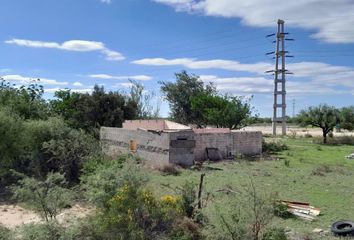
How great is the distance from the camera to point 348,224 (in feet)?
28.6

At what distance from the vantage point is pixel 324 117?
1483 inches

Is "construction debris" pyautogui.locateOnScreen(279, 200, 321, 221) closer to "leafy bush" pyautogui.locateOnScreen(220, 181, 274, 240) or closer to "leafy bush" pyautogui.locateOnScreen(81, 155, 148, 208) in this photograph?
"leafy bush" pyautogui.locateOnScreen(220, 181, 274, 240)

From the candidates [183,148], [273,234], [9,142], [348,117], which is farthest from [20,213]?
[348,117]

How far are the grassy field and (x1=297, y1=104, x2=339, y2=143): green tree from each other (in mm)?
15167

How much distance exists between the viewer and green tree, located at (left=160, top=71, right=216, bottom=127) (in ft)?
146

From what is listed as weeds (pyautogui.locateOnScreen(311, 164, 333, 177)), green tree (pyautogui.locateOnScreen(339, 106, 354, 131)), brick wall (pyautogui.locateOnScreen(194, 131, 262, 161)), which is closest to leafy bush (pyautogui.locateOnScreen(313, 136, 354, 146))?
green tree (pyautogui.locateOnScreen(339, 106, 354, 131))

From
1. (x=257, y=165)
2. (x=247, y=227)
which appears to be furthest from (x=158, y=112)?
(x=247, y=227)

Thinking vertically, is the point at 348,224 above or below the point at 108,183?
below

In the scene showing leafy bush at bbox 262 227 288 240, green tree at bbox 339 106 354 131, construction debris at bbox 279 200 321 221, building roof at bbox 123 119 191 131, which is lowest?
construction debris at bbox 279 200 321 221

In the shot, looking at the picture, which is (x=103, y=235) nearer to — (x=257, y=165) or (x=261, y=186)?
(x=261, y=186)

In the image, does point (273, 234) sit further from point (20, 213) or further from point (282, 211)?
point (20, 213)

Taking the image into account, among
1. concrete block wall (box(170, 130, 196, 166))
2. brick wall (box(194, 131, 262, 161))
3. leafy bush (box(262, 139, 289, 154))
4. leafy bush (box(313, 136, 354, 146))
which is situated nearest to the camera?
concrete block wall (box(170, 130, 196, 166))

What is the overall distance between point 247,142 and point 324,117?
15230mm

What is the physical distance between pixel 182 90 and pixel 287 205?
116 feet
